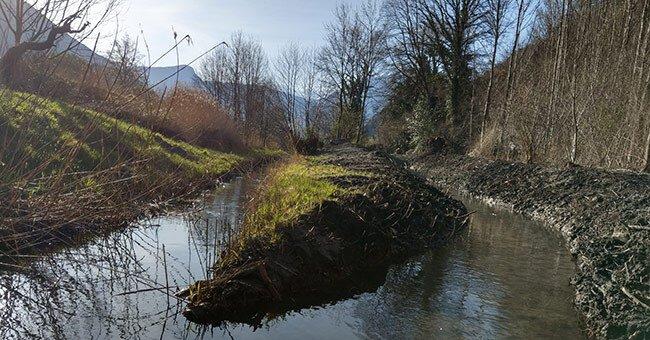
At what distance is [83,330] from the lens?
3930mm

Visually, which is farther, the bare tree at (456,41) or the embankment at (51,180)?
the bare tree at (456,41)

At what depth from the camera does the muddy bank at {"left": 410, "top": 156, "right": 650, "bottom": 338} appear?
444 centimetres

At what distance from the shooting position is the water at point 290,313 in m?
4.12

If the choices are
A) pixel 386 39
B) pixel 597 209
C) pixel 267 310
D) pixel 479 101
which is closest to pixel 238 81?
pixel 386 39

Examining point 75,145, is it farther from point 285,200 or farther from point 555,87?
point 555,87

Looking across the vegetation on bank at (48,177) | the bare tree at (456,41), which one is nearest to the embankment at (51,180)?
the vegetation on bank at (48,177)

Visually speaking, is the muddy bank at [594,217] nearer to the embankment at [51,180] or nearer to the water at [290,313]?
the water at [290,313]

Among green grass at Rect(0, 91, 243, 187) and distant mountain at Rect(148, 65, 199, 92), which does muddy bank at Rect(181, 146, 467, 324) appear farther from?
distant mountain at Rect(148, 65, 199, 92)

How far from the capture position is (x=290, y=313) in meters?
4.64

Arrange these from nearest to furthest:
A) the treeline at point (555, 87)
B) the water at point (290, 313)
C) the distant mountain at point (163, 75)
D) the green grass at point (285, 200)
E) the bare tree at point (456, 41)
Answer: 1. the distant mountain at point (163, 75)
2. the water at point (290, 313)
3. the green grass at point (285, 200)
4. the treeline at point (555, 87)
5. the bare tree at point (456, 41)

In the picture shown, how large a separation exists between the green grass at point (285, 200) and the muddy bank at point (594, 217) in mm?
3151

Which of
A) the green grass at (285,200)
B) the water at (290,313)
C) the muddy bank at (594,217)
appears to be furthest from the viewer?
the green grass at (285,200)

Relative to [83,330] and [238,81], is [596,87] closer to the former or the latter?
[83,330]

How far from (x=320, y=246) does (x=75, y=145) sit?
270 cm
